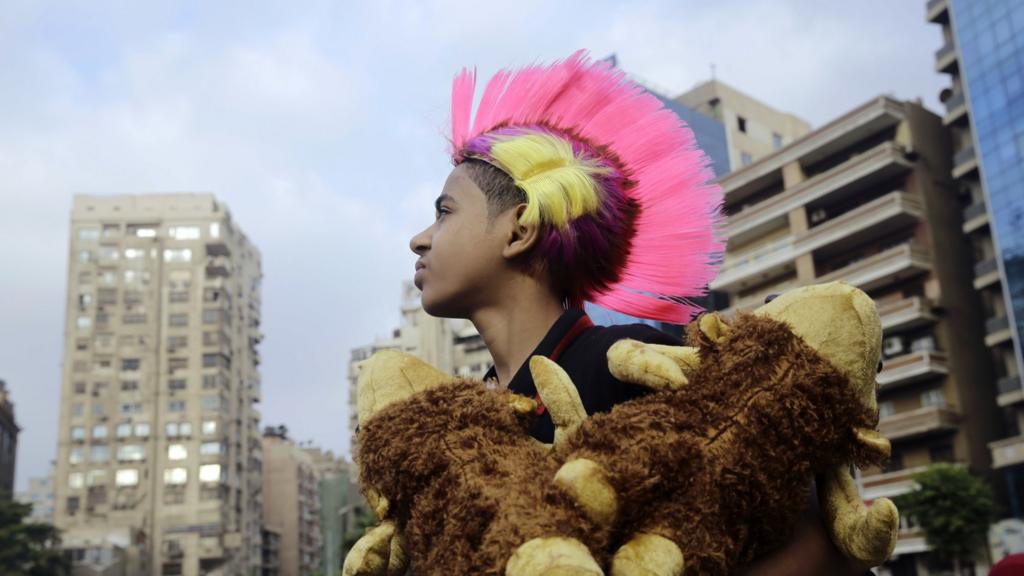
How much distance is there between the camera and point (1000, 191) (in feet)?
93.6

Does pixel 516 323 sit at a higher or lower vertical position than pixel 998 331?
lower

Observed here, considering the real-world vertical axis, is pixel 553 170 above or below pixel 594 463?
above

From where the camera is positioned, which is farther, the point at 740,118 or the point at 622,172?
the point at 740,118

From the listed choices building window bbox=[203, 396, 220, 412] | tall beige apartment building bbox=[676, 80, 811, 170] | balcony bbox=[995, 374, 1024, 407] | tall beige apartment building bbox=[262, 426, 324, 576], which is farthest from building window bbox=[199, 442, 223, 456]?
balcony bbox=[995, 374, 1024, 407]

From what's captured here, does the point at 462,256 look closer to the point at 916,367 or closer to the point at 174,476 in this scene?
the point at 916,367

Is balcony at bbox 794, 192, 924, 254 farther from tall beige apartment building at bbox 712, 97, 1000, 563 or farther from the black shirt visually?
the black shirt

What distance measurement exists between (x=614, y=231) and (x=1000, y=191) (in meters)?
29.6

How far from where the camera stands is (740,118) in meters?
45.1

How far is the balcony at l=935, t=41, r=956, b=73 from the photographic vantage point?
102 feet

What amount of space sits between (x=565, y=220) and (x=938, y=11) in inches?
1309

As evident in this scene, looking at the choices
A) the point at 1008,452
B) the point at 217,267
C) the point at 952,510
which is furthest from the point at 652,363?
the point at 217,267

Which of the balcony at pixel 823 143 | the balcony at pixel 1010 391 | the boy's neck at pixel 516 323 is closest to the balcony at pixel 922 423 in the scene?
the balcony at pixel 1010 391

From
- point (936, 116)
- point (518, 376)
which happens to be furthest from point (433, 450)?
point (936, 116)

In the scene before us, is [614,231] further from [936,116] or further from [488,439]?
[936,116]
